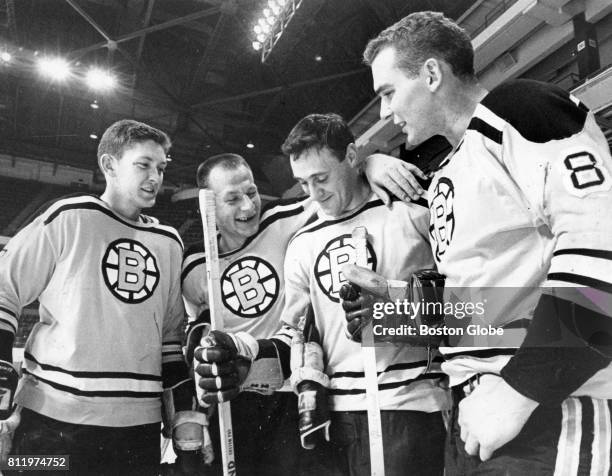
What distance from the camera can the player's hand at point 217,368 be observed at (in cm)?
110

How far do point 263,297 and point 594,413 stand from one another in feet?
3.15

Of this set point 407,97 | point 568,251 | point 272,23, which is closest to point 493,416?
point 568,251

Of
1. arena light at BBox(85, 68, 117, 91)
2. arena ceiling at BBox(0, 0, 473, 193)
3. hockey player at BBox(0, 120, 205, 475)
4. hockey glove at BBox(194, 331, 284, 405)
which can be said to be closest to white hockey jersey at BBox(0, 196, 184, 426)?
hockey player at BBox(0, 120, 205, 475)

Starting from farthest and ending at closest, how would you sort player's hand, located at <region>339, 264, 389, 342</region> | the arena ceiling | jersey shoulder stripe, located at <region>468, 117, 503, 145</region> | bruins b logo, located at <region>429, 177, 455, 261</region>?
the arena ceiling, player's hand, located at <region>339, 264, 389, 342</region>, bruins b logo, located at <region>429, 177, 455, 261</region>, jersey shoulder stripe, located at <region>468, 117, 503, 145</region>

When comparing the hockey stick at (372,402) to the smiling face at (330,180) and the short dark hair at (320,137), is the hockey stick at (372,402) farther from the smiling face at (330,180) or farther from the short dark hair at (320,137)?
the short dark hair at (320,137)

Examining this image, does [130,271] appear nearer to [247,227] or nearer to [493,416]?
[247,227]

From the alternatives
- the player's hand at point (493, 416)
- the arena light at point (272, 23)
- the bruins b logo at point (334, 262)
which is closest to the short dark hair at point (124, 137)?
the bruins b logo at point (334, 262)

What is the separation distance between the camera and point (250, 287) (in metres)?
1.47

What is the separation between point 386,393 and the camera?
3.49 ft

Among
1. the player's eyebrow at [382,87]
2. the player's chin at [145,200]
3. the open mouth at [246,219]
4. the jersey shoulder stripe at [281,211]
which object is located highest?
the player's eyebrow at [382,87]

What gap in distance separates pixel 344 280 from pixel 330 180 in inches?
10.4

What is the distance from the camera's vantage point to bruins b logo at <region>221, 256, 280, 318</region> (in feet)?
4.76

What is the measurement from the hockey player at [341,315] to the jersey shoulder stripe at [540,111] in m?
0.50

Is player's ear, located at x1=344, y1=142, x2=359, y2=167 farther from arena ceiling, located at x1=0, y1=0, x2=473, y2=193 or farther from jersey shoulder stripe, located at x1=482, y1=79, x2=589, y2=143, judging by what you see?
arena ceiling, located at x1=0, y1=0, x2=473, y2=193
